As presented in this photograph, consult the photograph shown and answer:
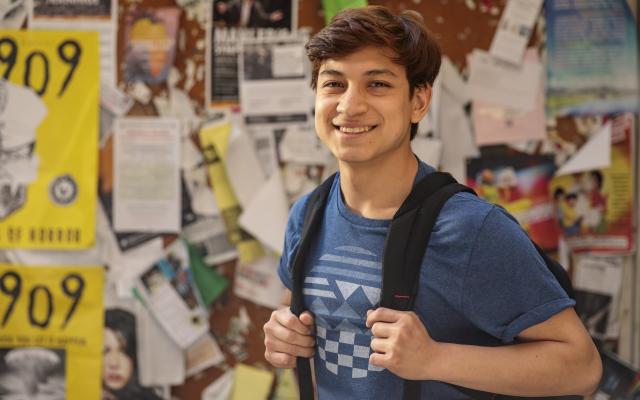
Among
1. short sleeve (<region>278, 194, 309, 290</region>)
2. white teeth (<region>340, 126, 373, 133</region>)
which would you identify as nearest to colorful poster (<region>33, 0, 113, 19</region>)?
short sleeve (<region>278, 194, 309, 290</region>)

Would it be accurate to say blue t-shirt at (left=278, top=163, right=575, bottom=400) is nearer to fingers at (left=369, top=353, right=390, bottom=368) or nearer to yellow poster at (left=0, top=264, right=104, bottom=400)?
fingers at (left=369, top=353, right=390, bottom=368)

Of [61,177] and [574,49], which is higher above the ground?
[574,49]

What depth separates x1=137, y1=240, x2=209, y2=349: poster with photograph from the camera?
1.65 meters

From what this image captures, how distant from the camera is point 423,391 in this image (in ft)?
2.90

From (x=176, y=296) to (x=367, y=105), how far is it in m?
0.89

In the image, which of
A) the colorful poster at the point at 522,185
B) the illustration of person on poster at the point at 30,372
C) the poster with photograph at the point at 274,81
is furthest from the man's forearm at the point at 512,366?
the illustration of person on poster at the point at 30,372

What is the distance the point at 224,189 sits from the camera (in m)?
1.64

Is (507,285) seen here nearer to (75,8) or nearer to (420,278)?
(420,278)

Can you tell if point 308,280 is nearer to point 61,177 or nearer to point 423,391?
point 423,391

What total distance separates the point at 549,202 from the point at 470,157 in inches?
7.4

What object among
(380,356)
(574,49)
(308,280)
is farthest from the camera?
(574,49)

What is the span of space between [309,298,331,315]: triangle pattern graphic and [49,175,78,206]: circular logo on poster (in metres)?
0.88

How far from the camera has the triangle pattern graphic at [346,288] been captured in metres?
0.91

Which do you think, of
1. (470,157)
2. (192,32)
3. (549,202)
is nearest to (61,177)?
(192,32)
